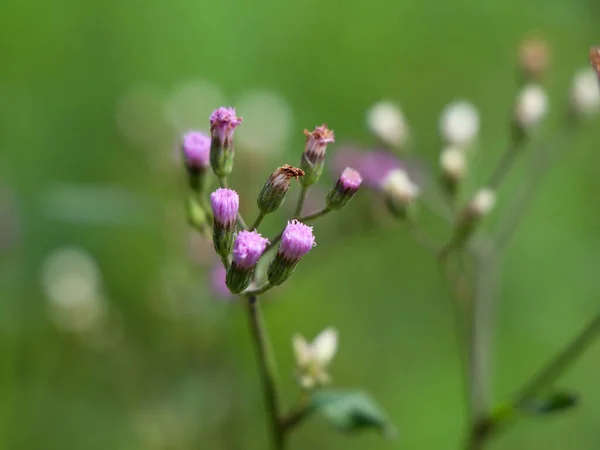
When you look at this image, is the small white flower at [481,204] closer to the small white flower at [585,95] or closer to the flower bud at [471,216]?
the flower bud at [471,216]

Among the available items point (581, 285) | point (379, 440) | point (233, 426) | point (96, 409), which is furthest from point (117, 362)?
point (581, 285)

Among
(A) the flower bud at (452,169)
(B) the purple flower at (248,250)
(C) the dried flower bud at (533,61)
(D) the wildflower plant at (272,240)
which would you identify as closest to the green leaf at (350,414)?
(D) the wildflower plant at (272,240)

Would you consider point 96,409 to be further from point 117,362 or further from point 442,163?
point 442,163

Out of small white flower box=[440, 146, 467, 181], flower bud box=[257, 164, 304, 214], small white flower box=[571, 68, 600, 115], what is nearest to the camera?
flower bud box=[257, 164, 304, 214]

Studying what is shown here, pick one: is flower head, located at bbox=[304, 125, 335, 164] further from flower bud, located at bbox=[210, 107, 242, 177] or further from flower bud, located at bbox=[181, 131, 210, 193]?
flower bud, located at bbox=[181, 131, 210, 193]

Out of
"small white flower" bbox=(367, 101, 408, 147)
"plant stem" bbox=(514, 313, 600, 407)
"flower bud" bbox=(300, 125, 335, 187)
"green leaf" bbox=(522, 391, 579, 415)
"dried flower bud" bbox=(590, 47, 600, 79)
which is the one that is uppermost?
"small white flower" bbox=(367, 101, 408, 147)

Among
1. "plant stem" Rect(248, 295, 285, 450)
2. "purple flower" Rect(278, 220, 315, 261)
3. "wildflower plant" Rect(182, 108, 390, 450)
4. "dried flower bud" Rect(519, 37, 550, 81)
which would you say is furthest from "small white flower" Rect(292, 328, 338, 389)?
"dried flower bud" Rect(519, 37, 550, 81)
